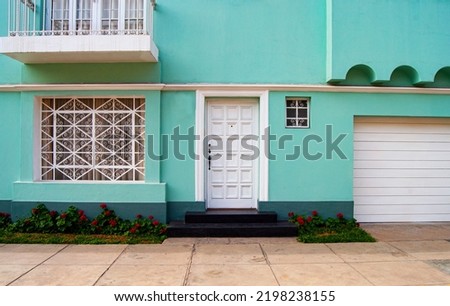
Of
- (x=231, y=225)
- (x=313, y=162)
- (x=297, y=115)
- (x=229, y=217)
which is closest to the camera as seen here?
(x=231, y=225)

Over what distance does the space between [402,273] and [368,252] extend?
3.12 feet

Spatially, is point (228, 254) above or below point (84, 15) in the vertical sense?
below

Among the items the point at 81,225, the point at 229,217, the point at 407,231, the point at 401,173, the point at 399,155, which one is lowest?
the point at 407,231

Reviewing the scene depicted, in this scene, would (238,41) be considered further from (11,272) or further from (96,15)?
(11,272)

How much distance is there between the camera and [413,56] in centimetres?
699

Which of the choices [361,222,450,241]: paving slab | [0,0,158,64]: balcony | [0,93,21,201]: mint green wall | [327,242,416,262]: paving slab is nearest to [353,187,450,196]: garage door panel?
[361,222,450,241]: paving slab

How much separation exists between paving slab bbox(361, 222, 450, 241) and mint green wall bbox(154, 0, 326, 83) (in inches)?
127

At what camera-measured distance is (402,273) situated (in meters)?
4.70

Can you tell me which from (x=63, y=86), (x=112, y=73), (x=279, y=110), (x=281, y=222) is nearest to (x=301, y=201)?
(x=281, y=222)

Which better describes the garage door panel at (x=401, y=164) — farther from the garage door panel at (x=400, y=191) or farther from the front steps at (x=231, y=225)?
the front steps at (x=231, y=225)

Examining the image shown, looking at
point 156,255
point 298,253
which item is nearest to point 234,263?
point 298,253

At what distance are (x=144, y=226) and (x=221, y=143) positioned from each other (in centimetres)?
225

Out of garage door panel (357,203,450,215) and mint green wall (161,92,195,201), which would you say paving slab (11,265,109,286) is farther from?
garage door panel (357,203,450,215)

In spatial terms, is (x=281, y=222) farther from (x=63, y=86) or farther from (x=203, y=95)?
(x=63, y=86)
